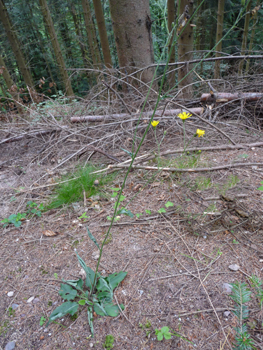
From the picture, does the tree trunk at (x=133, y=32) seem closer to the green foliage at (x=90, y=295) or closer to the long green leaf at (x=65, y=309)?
the green foliage at (x=90, y=295)

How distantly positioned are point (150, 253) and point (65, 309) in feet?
2.12

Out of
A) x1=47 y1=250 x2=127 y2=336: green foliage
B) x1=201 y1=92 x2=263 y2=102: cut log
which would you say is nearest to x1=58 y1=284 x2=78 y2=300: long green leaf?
x1=47 y1=250 x2=127 y2=336: green foliage

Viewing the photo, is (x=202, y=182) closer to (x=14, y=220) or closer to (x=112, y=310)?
(x=112, y=310)

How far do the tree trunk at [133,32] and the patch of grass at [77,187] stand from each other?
2.00 m

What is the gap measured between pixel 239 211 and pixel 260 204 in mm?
210

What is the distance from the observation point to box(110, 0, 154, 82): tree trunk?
3250mm

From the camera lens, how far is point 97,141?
283cm

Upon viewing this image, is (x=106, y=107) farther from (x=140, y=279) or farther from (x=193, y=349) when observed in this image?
(x=193, y=349)

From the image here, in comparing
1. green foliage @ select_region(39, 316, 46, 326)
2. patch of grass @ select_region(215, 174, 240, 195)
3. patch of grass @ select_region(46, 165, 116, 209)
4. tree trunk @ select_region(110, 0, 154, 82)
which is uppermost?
tree trunk @ select_region(110, 0, 154, 82)

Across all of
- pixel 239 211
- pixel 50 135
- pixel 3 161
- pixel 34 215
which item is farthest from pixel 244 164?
pixel 3 161

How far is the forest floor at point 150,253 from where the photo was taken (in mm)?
1114

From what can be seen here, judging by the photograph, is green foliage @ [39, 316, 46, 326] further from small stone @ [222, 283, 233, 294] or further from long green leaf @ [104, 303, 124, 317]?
small stone @ [222, 283, 233, 294]

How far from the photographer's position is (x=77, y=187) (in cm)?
212

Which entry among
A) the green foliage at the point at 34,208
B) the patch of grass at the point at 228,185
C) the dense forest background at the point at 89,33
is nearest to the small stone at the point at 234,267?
the patch of grass at the point at 228,185
